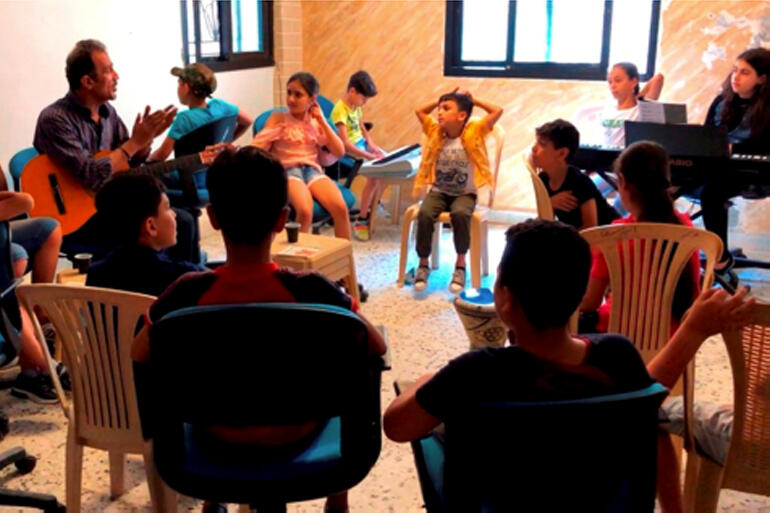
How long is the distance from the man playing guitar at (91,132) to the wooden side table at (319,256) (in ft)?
2.06

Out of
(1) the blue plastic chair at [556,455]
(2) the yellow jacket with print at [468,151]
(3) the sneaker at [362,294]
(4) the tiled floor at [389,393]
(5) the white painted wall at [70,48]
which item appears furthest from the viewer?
(2) the yellow jacket with print at [468,151]

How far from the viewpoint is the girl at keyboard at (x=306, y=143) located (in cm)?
427

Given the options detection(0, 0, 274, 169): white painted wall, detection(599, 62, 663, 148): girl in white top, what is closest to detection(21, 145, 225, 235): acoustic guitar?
detection(0, 0, 274, 169): white painted wall

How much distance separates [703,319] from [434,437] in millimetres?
532

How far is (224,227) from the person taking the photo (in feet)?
5.20

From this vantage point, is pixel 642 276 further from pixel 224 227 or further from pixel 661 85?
pixel 661 85

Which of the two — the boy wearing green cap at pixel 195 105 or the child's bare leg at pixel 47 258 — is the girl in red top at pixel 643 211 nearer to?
the child's bare leg at pixel 47 258

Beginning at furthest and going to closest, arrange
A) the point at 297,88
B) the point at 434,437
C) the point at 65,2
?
1. the point at 297,88
2. the point at 65,2
3. the point at 434,437

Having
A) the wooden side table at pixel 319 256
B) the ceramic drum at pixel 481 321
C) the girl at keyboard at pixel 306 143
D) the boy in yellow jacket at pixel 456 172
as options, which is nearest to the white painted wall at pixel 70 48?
the girl at keyboard at pixel 306 143

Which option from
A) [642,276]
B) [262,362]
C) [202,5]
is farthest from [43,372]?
[202,5]

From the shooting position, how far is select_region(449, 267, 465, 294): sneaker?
162 inches

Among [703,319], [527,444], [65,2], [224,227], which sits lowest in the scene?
[527,444]

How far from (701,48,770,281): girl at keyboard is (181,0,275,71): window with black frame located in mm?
3039

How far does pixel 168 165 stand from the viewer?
12.4 feet
